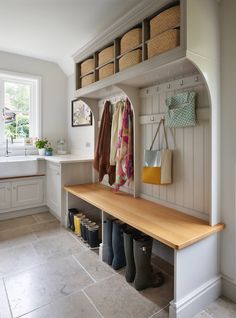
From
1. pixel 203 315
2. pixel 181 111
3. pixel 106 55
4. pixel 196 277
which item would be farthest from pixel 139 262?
pixel 106 55

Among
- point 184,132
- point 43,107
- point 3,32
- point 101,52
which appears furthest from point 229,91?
point 43,107

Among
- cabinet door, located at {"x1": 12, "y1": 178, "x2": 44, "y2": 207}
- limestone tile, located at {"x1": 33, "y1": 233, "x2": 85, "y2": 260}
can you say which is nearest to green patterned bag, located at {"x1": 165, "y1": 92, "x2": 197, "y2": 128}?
limestone tile, located at {"x1": 33, "y1": 233, "x2": 85, "y2": 260}

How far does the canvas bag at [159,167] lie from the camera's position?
1.88 m

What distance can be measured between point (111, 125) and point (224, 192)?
143cm

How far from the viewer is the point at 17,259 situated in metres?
2.11

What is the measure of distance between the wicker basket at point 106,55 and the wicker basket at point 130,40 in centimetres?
18

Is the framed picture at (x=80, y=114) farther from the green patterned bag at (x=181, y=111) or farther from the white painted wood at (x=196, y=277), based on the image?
the white painted wood at (x=196, y=277)

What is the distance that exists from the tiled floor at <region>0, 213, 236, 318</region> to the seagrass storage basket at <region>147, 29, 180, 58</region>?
1.77 metres

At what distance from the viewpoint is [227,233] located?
1.61m

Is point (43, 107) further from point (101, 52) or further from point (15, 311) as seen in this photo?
point (15, 311)

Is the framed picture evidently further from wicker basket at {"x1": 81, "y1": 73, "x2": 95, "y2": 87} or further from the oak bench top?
the oak bench top

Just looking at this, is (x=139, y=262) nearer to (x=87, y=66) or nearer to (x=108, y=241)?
(x=108, y=241)

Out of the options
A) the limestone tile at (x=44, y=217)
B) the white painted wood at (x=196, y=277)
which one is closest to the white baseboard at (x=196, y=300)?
the white painted wood at (x=196, y=277)

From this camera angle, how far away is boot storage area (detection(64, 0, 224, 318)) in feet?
4.64
